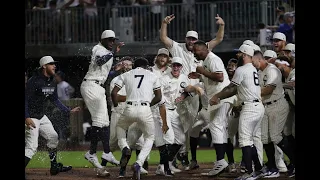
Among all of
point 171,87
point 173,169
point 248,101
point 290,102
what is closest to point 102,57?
point 171,87

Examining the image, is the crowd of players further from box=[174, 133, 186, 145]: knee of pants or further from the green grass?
the green grass

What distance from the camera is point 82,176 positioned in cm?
1196

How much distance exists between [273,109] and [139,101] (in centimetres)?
191

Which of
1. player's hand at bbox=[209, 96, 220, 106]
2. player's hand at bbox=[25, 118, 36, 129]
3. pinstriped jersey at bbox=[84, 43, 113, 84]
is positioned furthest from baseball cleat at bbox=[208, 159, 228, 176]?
player's hand at bbox=[25, 118, 36, 129]

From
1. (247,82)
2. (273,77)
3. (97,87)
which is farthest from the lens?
(97,87)

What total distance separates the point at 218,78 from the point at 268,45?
5429mm

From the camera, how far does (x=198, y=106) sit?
42.0ft

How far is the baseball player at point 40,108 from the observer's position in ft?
37.3

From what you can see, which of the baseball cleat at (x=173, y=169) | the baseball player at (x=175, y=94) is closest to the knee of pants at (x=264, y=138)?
the baseball player at (x=175, y=94)

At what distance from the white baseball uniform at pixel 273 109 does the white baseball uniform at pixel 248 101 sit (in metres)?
0.64

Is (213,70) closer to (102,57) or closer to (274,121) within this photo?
(274,121)

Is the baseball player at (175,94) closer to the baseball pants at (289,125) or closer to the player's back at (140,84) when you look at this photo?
the player's back at (140,84)
